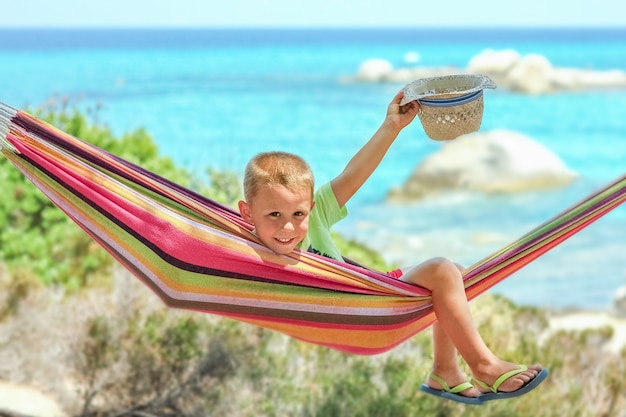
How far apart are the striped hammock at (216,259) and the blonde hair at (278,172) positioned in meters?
0.13

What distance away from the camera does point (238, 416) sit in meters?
3.10

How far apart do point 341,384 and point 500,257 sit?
107 centimetres

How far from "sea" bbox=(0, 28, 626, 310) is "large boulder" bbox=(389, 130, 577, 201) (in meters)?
0.24

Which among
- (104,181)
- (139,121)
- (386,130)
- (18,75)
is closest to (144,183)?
(104,181)

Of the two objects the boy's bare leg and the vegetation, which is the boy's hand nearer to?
the boy's bare leg

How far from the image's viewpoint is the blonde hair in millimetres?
2057

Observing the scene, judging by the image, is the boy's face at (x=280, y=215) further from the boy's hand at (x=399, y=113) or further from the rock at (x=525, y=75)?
the rock at (x=525, y=75)

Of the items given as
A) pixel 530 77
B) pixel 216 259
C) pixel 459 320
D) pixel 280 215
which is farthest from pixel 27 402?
pixel 530 77

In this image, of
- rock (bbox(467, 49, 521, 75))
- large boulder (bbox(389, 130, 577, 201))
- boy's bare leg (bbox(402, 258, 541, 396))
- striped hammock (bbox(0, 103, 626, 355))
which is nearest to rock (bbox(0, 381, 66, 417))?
striped hammock (bbox(0, 103, 626, 355))

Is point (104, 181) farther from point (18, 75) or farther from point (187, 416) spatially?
point (18, 75)

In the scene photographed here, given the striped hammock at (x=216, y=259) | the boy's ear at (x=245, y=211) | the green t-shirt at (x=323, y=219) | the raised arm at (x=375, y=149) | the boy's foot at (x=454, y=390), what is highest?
the raised arm at (x=375, y=149)

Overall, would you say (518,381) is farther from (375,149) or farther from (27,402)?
(27,402)

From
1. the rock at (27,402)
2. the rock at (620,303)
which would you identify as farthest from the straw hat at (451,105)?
the rock at (620,303)

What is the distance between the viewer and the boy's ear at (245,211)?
2.17m
